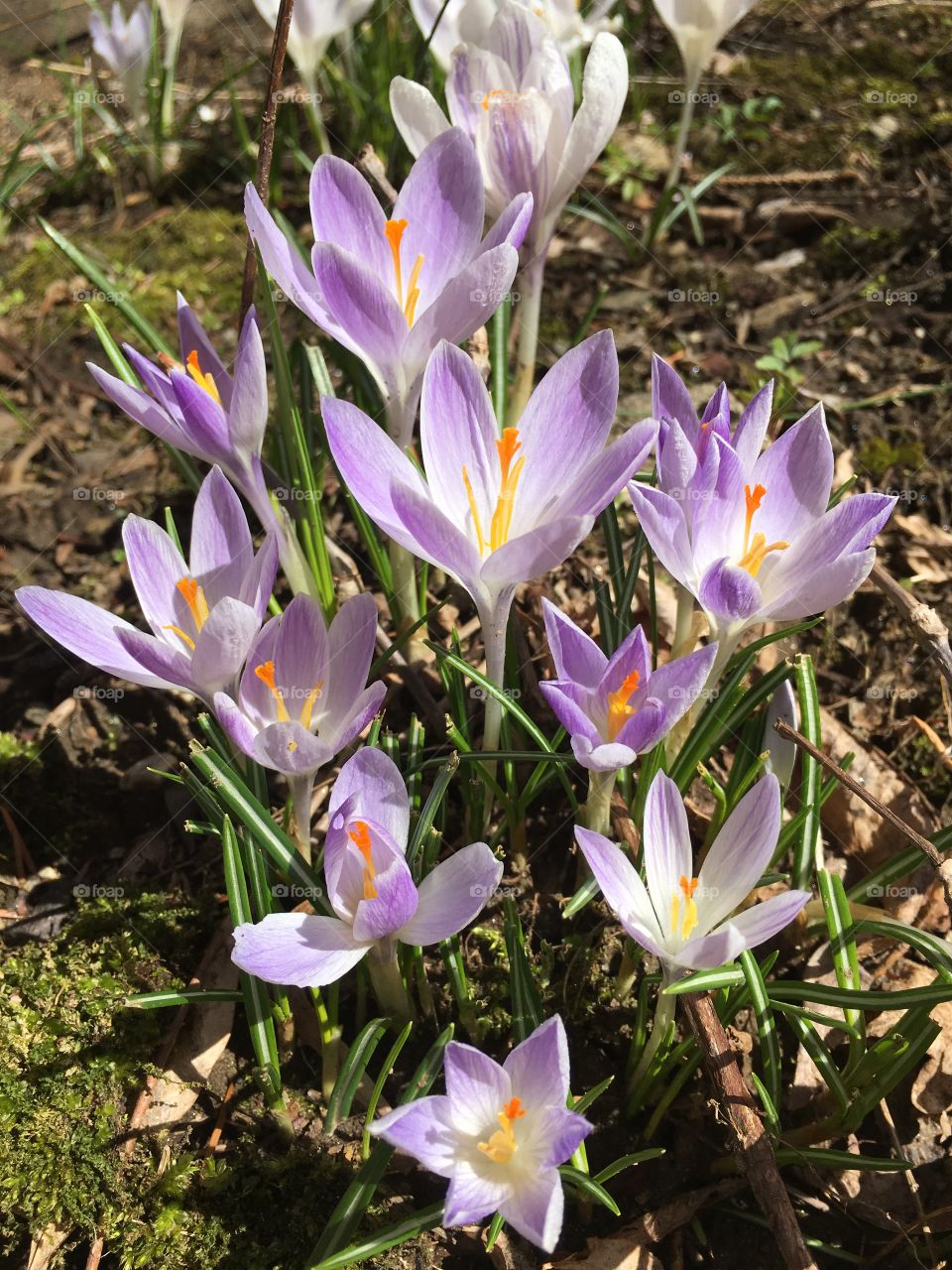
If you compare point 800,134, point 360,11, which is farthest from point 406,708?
point 800,134

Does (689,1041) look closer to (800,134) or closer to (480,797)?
(480,797)

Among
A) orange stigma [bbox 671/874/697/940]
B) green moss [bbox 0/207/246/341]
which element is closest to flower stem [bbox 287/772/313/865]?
orange stigma [bbox 671/874/697/940]

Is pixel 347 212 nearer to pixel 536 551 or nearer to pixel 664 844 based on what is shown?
pixel 536 551

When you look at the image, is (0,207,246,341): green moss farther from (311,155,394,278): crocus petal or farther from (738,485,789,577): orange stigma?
(738,485,789,577): orange stigma

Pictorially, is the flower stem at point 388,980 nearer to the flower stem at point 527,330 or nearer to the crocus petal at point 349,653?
the crocus petal at point 349,653

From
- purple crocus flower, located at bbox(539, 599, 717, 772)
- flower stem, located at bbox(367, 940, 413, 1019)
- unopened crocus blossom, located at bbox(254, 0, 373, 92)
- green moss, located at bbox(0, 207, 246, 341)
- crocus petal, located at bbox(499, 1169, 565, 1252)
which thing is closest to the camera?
crocus petal, located at bbox(499, 1169, 565, 1252)

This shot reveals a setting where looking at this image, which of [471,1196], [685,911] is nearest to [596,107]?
[685,911]
